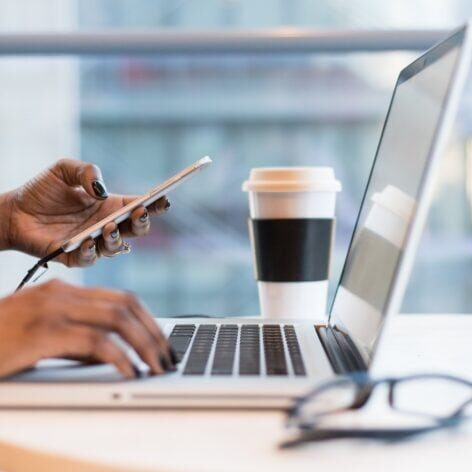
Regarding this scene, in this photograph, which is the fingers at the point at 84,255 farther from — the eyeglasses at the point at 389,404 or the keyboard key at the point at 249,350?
the eyeglasses at the point at 389,404

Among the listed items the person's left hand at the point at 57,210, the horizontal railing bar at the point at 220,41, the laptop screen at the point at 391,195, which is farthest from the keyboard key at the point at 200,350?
the horizontal railing bar at the point at 220,41

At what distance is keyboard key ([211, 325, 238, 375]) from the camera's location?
1.69ft

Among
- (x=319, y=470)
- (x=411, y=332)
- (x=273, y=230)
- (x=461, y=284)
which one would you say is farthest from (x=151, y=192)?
(x=461, y=284)

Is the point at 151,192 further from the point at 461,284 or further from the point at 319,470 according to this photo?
the point at 461,284

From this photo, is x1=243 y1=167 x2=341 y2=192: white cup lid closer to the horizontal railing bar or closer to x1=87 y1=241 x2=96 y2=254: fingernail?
x1=87 y1=241 x2=96 y2=254: fingernail

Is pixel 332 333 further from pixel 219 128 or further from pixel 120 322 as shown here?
pixel 219 128

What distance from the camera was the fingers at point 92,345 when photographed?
496mm

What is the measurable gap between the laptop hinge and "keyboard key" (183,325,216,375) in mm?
90

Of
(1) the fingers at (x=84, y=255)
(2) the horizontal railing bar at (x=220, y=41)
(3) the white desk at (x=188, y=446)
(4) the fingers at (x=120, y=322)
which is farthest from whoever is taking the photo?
(2) the horizontal railing bar at (x=220, y=41)

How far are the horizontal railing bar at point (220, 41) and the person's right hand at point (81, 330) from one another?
27.6 inches

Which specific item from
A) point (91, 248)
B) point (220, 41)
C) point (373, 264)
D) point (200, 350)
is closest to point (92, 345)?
point (200, 350)

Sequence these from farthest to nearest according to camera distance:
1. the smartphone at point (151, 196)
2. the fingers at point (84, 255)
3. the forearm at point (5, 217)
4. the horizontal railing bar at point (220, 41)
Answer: the horizontal railing bar at point (220, 41) < the forearm at point (5, 217) < the fingers at point (84, 255) < the smartphone at point (151, 196)

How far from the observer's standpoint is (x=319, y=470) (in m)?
0.37

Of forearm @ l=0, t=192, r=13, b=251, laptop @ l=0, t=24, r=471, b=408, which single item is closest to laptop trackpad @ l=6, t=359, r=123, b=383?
laptop @ l=0, t=24, r=471, b=408
